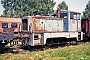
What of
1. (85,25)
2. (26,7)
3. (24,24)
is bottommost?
(85,25)

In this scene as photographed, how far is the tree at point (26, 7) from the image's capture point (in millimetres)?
48625

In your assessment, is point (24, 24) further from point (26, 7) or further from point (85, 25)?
point (26, 7)

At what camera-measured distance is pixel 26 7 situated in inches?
A: 2004

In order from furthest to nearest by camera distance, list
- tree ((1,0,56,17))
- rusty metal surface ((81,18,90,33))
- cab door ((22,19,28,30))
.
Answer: tree ((1,0,56,17)), rusty metal surface ((81,18,90,33)), cab door ((22,19,28,30))

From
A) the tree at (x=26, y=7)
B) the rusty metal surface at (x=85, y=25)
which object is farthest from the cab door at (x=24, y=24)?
the tree at (x=26, y=7)

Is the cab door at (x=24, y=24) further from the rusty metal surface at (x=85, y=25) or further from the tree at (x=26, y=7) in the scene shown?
the tree at (x=26, y=7)

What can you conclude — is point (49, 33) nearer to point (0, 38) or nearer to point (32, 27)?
point (32, 27)

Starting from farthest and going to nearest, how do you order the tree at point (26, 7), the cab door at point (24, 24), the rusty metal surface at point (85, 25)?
the tree at point (26, 7) < the rusty metal surface at point (85, 25) < the cab door at point (24, 24)

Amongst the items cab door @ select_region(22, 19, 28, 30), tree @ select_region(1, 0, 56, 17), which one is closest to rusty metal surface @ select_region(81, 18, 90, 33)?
cab door @ select_region(22, 19, 28, 30)

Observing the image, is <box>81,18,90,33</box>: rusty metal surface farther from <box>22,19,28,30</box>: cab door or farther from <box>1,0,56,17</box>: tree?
<box>1,0,56,17</box>: tree

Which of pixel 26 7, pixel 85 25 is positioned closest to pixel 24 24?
pixel 85 25

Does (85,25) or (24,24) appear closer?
(24,24)

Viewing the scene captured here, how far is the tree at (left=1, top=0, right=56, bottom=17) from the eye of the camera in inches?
1914

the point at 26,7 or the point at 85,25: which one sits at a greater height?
the point at 26,7
